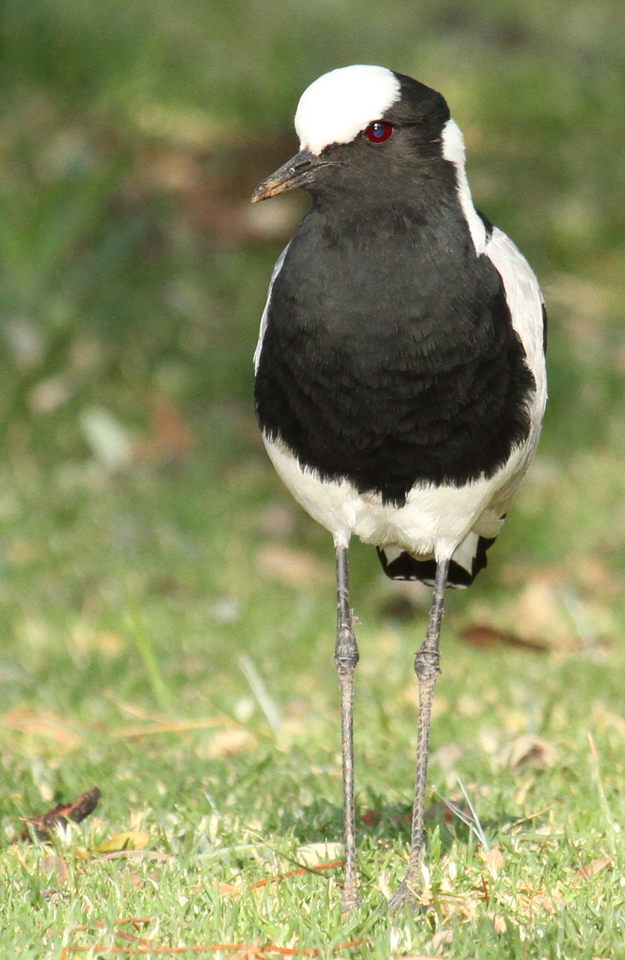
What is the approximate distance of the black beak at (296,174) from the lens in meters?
3.30

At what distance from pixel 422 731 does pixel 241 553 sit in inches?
121

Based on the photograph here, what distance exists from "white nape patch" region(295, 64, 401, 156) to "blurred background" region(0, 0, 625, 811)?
1762mm

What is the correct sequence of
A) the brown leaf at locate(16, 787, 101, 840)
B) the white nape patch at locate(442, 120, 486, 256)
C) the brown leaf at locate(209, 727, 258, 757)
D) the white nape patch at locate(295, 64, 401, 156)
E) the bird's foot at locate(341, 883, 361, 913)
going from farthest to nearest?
1. the brown leaf at locate(209, 727, 258, 757)
2. the brown leaf at locate(16, 787, 101, 840)
3. the white nape patch at locate(442, 120, 486, 256)
4. the white nape patch at locate(295, 64, 401, 156)
5. the bird's foot at locate(341, 883, 361, 913)

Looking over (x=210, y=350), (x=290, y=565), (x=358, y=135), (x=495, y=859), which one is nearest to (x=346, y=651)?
(x=495, y=859)

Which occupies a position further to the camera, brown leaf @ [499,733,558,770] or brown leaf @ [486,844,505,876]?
brown leaf @ [499,733,558,770]

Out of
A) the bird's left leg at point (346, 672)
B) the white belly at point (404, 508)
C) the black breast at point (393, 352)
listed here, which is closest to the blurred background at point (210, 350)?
the bird's left leg at point (346, 672)

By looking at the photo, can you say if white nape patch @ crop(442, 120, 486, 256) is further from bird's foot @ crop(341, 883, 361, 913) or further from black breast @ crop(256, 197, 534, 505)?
bird's foot @ crop(341, 883, 361, 913)

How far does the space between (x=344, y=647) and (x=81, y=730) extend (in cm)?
142

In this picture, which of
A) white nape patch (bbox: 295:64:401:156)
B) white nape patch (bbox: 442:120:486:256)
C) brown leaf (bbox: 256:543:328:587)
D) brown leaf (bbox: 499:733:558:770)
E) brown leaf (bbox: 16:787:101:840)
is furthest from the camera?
brown leaf (bbox: 256:543:328:587)

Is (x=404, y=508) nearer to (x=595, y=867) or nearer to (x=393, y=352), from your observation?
(x=393, y=352)

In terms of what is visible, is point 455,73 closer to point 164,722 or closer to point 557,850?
point 164,722

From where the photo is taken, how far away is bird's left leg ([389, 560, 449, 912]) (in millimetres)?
3195

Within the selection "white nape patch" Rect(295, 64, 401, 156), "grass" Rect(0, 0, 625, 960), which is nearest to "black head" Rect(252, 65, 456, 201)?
"white nape patch" Rect(295, 64, 401, 156)

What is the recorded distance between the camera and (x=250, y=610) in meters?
5.90
